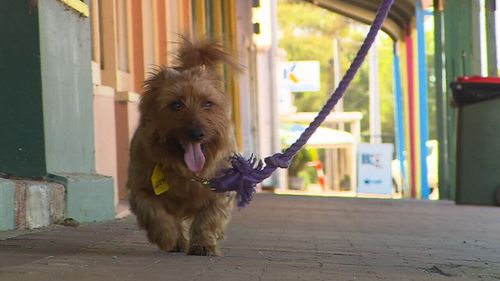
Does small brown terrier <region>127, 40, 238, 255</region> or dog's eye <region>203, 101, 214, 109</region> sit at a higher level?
dog's eye <region>203, 101, 214, 109</region>

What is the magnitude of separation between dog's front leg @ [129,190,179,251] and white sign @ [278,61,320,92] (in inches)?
1180

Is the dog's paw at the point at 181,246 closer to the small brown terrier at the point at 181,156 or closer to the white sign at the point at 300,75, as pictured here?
the small brown terrier at the point at 181,156

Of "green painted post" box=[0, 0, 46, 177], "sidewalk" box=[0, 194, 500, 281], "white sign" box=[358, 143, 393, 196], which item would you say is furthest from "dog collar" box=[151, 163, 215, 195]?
"white sign" box=[358, 143, 393, 196]

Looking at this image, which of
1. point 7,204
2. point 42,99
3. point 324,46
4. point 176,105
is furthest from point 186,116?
point 324,46

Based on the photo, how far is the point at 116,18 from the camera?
938 cm

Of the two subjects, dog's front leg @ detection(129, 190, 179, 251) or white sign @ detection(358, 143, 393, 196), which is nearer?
dog's front leg @ detection(129, 190, 179, 251)

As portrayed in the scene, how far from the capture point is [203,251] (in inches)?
188

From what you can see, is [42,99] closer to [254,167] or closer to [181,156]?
[181,156]

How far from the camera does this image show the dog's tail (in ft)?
17.1

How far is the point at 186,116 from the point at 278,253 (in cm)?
103

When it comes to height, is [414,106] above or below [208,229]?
above

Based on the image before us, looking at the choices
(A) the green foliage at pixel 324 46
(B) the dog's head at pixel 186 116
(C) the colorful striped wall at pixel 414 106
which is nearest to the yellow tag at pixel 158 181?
(B) the dog's head at pixel 186 116

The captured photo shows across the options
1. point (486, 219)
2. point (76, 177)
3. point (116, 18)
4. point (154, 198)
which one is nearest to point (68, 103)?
point (76, 177)

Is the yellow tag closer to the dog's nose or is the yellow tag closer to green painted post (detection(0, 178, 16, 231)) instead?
the dog's nose
